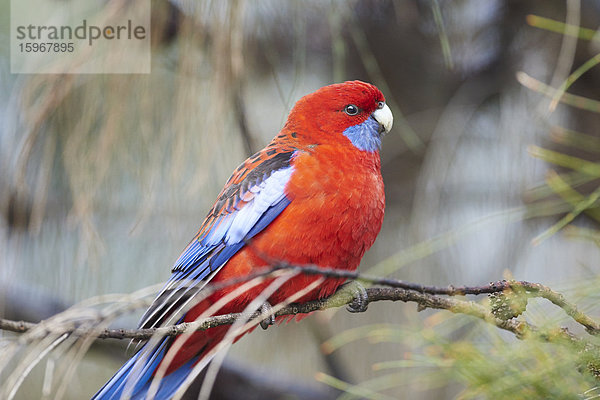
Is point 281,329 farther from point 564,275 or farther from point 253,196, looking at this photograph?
point 564,275

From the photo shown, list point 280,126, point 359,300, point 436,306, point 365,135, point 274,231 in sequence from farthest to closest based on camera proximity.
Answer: point 280,126, point 365,135, point 274,231, point 359,300, point 436,306

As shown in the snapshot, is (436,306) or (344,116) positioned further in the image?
(344,116)

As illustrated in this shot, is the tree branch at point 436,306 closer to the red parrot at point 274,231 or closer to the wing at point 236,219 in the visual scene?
the red parrot at point 274,231

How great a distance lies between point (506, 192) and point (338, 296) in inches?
50.5

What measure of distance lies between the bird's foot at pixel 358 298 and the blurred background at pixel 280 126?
126 millimetres

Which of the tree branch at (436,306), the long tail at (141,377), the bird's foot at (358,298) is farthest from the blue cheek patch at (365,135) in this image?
the long tail at (141,377)

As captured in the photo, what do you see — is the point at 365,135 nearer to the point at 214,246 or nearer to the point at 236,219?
the point at 236,219

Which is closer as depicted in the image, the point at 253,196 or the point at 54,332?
the point at 54,332

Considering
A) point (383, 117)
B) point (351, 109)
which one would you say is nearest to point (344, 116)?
point (351, 109)

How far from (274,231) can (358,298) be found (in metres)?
0.35

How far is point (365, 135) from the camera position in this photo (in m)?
2.39

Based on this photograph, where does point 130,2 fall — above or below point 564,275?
above

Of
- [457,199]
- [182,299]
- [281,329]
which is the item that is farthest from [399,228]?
[182,299]

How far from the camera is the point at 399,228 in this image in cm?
315
